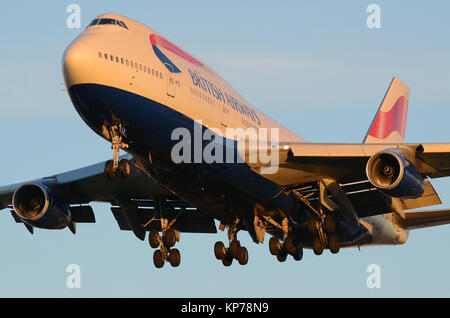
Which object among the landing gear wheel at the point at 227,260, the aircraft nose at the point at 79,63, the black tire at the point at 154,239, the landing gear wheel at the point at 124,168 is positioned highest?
the aircraft nose at the point at 79,63

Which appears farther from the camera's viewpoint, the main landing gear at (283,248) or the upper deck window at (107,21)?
the main landing gear at (283,248)

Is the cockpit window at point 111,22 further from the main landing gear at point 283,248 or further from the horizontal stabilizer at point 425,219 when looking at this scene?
the horizontal stabilizer at point 425,219

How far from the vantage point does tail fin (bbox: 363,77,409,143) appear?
42.2 m

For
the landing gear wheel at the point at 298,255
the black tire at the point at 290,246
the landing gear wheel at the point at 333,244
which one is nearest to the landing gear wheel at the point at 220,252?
the black tire at the point at 290,246

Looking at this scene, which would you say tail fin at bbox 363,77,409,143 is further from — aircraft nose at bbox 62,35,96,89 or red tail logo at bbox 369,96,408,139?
aircraft nose at bbox 62,35,96,89

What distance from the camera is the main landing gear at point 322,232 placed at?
31.0m

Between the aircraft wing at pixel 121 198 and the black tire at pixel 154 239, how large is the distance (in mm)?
1103

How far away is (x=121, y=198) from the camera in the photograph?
3459cm

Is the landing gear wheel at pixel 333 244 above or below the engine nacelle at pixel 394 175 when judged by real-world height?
below

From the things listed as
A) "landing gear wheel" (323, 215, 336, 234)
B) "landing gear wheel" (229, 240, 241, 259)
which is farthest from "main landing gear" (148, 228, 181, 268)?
"landing gear wheel" (323, 215, 336, 234)

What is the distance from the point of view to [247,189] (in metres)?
29.1

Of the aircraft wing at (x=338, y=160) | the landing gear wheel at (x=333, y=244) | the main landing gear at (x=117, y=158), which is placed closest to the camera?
the main landing gear at (x=117, y=158)

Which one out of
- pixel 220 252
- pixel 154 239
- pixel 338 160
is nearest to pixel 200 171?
pixel 338 160

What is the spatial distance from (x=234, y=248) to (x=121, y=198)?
5.59 metres
